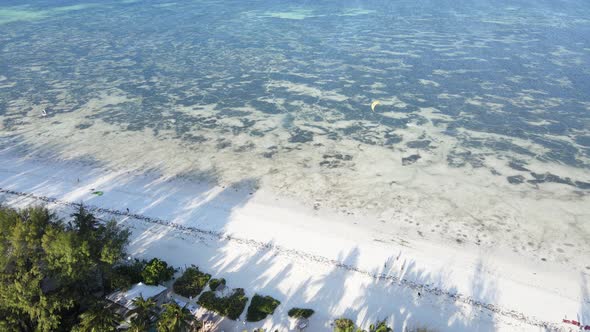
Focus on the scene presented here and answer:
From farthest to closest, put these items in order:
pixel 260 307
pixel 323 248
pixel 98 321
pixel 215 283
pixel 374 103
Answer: pixel 374 103, pixel 323 248, pixel 215 283, pixel 260 307, pixel 98 321

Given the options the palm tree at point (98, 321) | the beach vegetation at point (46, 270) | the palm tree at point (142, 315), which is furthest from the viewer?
the beach vegetation at point (46, 270)

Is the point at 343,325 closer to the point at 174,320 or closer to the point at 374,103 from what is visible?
the point at 174,320

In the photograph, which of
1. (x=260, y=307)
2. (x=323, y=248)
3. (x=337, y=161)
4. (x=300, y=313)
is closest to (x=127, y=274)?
(x=260, y=307)

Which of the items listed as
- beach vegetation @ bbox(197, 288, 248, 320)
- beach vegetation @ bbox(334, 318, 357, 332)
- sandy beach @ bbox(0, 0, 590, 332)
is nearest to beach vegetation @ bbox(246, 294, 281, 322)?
sandy beach @ bbox(0, 0, 590, 332)

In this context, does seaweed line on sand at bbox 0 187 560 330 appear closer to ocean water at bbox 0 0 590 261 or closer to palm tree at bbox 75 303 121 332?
ocean water at bbox 0 0 590 261

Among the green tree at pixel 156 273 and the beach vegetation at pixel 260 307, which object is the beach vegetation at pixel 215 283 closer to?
the beach vegetation at pixel 260 307

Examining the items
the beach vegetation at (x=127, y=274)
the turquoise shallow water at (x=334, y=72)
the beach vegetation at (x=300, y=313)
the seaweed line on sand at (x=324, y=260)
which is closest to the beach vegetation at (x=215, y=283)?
the beach vegetation at (x=127, y=274)
